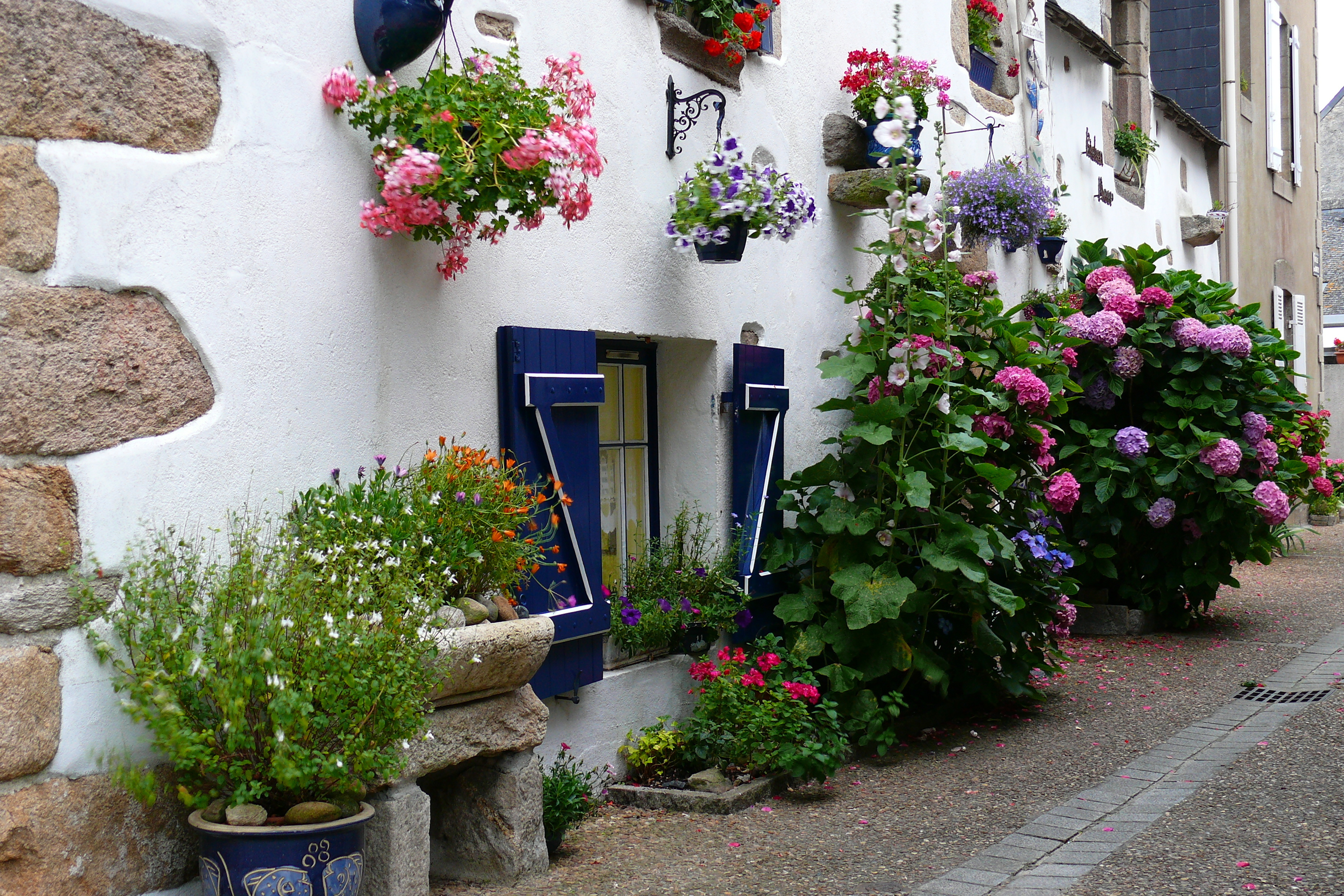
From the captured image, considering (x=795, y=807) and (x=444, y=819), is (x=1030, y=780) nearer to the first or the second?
(x=795, y=807)

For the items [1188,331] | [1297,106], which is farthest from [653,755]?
[1297,106]

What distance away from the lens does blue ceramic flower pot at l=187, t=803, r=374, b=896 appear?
2.75 meters

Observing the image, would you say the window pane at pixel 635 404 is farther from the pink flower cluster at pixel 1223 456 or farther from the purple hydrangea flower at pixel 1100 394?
the pink flower cluster at pixel 1223 456

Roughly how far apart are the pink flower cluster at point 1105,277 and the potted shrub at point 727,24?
3355mm

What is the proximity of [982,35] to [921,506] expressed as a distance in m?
4.08

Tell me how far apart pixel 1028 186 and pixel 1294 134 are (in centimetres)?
1075

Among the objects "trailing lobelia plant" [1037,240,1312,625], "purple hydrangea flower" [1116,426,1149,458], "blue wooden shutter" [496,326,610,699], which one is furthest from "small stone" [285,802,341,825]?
"purple hydrangea flower" [1116,426,1149,458]

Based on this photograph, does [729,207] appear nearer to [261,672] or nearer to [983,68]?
[261,672]

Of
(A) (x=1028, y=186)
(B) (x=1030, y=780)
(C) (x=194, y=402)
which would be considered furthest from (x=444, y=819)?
(A) (x=1028, y=186)

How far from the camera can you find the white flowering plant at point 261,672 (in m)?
2.77

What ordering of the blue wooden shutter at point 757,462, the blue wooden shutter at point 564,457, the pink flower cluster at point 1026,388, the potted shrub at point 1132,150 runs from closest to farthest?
the blue wooden shutter at point 564,457
the blue wooden shutter at point 757,462
the pink flower cluster at point 1026,388
the potted shrub at point 1132,150

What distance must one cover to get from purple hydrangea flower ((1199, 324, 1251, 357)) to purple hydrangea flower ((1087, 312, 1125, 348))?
0.46m

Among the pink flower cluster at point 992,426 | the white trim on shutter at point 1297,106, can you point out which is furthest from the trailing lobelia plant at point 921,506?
the white trim on shutter at point 1297,106

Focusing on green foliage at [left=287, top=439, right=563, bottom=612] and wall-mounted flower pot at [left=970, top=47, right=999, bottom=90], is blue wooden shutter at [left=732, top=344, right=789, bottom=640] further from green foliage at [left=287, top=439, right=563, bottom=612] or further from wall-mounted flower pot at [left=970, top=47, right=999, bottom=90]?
wall-mounted flower pot at [left=970, top=47, right=999, bottom=90]
